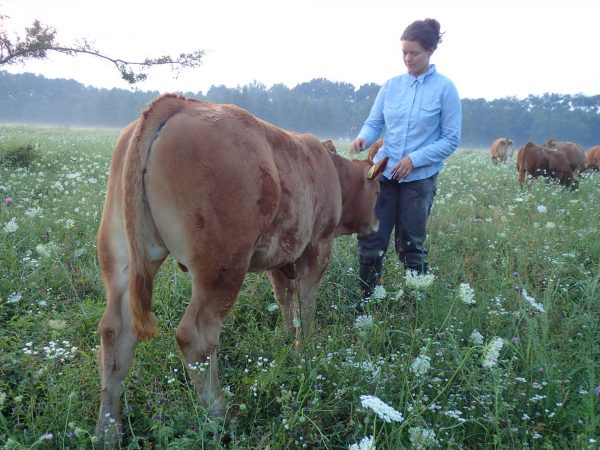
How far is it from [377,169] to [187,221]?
2178 millimetres

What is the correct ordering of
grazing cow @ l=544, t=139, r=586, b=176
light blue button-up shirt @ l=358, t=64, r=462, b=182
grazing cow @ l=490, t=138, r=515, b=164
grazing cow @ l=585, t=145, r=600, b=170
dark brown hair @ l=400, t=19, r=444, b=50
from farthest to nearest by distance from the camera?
grazing cow @ l=490, t=138, r=515, b=164
grazing cow @ l=585, t=145, r=600, b=170
grazing cow @ l=544, t=139, r=586, b=176
light blue button-up shirt @ l=358, t=64, r=462, b=182
dark brown hair @ l=400, t=19, r=444, b=50

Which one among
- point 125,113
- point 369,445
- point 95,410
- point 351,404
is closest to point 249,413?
point 351,404

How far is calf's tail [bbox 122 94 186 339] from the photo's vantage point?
2.11m

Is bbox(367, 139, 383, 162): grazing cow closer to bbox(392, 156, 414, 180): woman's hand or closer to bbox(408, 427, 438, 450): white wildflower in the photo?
bbox(392, 156, 414, 180): woman's hand

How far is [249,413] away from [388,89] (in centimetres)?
314

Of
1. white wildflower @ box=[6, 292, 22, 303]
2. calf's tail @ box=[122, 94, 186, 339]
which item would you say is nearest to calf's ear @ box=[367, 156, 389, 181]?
calf's tail @ box=[122, 94, 186, 339]

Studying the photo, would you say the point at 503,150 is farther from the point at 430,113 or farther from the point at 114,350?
the point at 114,350

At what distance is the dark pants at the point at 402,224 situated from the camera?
3994 millimetres

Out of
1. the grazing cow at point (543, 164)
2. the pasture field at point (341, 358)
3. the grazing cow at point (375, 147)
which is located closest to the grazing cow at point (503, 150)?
the grazing cow at point (543, 164)

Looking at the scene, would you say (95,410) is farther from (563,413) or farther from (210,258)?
(563,413)

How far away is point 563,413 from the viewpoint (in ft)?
7.35

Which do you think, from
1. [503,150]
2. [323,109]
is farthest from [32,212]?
[323,109]

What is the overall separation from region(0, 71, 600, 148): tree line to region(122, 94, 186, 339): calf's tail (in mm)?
57137

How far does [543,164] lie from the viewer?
10.6 meters
